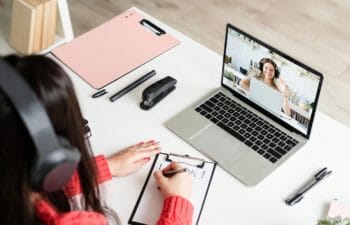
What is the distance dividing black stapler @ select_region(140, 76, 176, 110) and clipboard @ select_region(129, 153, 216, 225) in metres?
0.18

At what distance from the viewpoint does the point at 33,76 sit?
3.08 feet

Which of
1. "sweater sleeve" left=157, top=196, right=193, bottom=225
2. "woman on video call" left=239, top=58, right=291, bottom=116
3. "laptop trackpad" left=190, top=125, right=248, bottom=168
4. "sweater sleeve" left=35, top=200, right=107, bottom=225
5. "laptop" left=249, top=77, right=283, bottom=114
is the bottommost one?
"sweater sleeve" left=157, top=196, right=193, bottom=225

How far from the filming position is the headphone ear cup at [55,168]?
35.3 inches

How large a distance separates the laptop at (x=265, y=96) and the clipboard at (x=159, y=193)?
0.22 metres

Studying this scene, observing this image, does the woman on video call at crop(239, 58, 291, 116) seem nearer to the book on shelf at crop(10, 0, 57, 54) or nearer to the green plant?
the green plant

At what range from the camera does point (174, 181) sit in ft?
4.44

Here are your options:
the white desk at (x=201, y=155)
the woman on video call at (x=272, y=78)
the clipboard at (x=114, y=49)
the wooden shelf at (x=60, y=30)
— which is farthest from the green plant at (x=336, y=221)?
the wooden shelf at (x=60, y=30)

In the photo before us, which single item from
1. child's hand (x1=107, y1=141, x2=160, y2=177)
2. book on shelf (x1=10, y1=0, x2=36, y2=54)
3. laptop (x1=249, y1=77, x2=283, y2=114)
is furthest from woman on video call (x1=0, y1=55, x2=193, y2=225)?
book on shelf (x1=10, y1=0, x2=36, y2=54)

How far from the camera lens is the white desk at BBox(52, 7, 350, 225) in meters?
1.33

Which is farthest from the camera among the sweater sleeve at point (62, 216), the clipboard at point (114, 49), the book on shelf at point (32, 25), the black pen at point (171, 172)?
the book on shelf at point (32, 25)

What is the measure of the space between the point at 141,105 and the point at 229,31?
323 millimetres

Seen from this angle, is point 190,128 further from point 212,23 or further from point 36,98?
point 212,23

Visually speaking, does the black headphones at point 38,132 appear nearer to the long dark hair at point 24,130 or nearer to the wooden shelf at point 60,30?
the long dark hair at point 24,130

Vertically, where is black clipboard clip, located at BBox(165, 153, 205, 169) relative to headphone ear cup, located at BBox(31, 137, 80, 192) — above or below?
below
